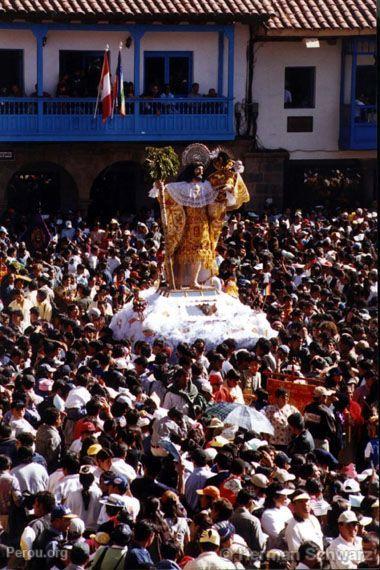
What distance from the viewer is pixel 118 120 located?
33.0 metres

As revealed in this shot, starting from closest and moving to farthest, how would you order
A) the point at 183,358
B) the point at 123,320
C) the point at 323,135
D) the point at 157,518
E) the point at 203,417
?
→ the point at 157,518 < the point at 203,417 < the point at 183,358 < the point at 123,320 < the point at 323,135

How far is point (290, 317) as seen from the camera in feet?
70.2

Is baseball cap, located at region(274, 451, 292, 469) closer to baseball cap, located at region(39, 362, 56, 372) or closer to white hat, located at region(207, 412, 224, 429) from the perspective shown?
white hat, located at region(207, 412, 224, 429)

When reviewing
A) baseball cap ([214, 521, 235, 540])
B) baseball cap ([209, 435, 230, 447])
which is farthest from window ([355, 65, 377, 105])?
baseball cap ([214, 521, 235, 540])

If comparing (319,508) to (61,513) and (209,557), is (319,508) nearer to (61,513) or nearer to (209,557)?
(209,557)

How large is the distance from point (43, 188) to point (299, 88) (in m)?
5.94

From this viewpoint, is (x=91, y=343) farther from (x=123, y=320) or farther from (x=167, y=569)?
(x=167, y=569)

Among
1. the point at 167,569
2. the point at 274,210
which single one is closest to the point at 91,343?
the point at 167,569

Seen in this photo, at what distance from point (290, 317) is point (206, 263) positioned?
1.45 metres

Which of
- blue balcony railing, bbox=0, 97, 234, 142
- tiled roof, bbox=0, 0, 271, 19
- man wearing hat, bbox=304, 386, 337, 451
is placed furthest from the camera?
blue balcony railing, bbox=0, 97, 234, 142

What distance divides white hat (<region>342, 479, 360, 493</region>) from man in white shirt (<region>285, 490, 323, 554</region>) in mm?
884

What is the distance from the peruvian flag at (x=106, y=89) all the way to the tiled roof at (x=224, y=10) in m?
1.54

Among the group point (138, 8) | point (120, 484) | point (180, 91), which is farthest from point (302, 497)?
point (180, 91)

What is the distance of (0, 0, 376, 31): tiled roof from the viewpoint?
106 feet
